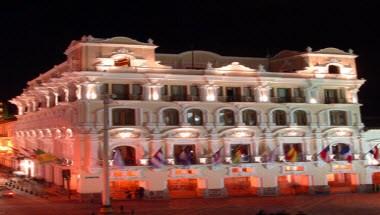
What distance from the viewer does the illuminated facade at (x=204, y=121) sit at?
199ft

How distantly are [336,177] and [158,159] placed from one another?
3065 cm

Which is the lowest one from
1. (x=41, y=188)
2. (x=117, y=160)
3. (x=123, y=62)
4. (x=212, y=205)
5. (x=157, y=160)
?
(x=212, y=205)

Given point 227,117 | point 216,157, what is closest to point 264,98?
point 227,117

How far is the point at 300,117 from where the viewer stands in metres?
70.1

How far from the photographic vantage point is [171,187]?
6712cm

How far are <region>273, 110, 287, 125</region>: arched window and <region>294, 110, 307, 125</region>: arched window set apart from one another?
69.2 inches

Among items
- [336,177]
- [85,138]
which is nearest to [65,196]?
[85,138]

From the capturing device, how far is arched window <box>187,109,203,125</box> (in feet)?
211

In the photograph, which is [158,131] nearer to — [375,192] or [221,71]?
[221,71]

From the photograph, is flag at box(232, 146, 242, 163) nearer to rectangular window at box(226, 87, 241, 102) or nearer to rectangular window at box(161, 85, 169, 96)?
rectangular window at box(226, 87, 241, 102)

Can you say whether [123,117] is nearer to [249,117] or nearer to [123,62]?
[123,62]

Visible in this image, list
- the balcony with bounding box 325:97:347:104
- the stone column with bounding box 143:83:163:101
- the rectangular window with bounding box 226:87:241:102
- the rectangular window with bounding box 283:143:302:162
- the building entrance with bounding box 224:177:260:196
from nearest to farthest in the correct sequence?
the stone column with bounding box 143:83:163:101 → the rectangular window with bounding box 283:143:302:162 → the rectangular window with bounding box 226:87:241:102 → the building entrance with bounding box 224:177:260:196 → the balcony with bounding box 325:97:347:104

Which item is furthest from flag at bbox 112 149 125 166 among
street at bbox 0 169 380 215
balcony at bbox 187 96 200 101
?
balcony at bbox 187 96 200 101

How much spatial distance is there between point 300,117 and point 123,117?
2451cm
